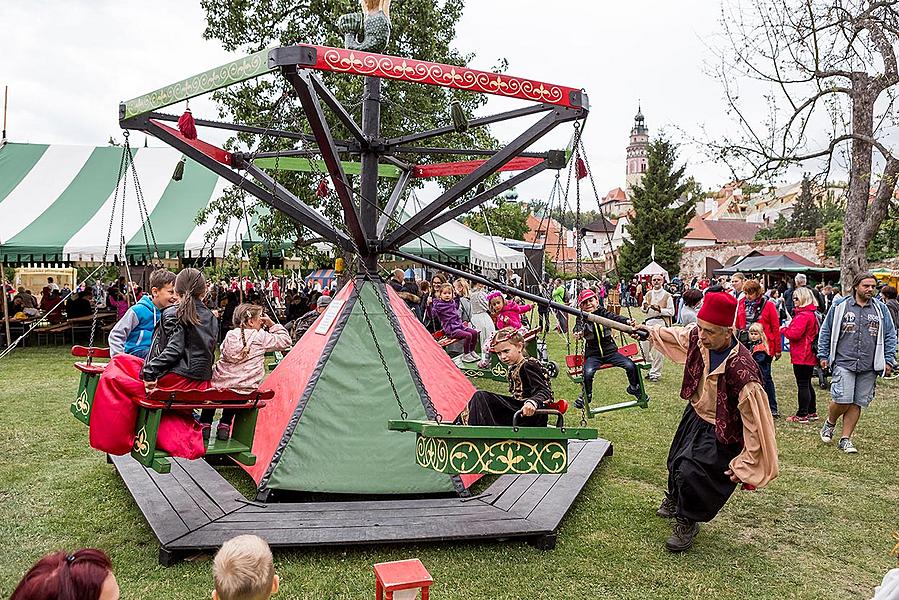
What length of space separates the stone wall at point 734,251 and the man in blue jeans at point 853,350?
31907 mm

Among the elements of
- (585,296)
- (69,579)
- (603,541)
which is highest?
(585,296)

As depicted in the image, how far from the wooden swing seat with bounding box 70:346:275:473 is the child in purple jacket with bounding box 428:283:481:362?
6144 millimetres

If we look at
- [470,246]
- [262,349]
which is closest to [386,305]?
[262,349]

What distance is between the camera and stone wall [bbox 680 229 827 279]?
38.7 metres

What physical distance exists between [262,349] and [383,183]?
7727 mm

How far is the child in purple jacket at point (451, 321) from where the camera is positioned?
1067 centimetres

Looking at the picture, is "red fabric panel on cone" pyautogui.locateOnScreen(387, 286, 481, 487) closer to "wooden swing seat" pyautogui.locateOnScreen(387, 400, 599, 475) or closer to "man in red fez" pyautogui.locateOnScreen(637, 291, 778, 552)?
"wooden swing seat" pyautogui.locateOnScreen(387, 400, 599, 475)

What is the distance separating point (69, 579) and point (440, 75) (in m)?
3.13

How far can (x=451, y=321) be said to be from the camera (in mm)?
10820

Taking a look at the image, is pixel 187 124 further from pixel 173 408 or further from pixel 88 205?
pixel 88 205

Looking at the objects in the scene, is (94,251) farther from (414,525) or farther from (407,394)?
(414,525)

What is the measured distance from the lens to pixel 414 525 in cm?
427

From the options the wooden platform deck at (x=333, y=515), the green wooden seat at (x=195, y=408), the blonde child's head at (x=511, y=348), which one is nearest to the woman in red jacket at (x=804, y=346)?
the wooden platform deck at (x=333, y=515)

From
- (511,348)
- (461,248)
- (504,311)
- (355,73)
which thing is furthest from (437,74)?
(461,248)
